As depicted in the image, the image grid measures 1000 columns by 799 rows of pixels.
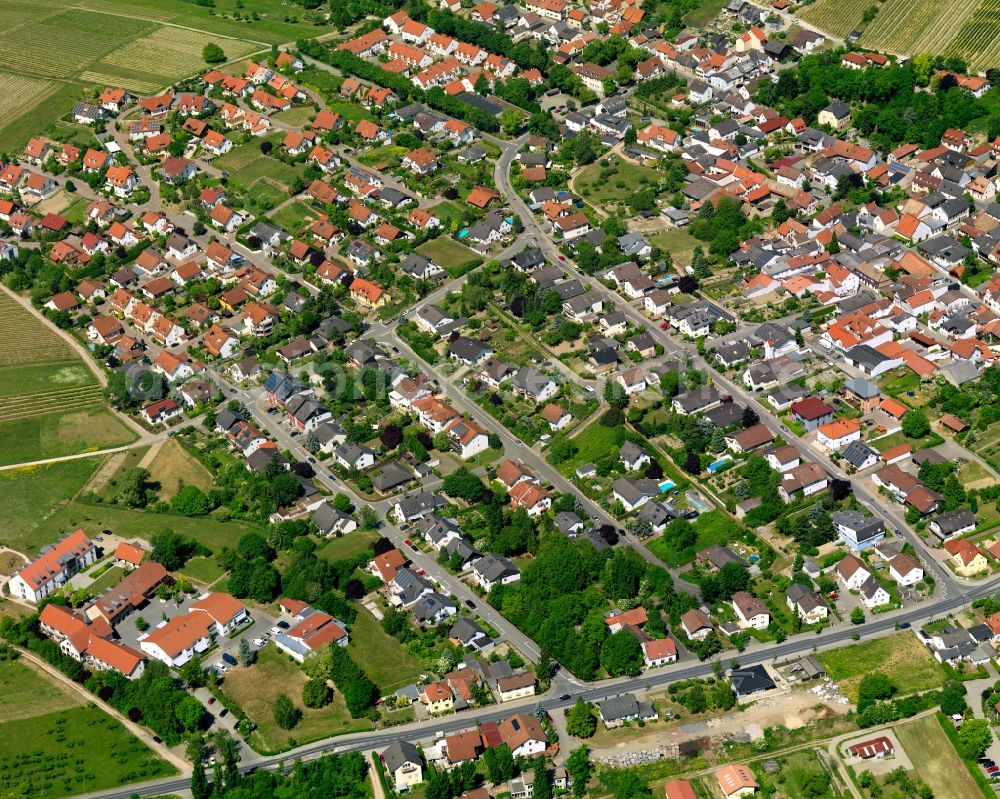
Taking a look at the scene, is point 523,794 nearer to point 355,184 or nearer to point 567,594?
point 567,594

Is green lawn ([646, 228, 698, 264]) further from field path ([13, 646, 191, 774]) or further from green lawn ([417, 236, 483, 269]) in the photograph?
field path ([13, 646, 191, 774])

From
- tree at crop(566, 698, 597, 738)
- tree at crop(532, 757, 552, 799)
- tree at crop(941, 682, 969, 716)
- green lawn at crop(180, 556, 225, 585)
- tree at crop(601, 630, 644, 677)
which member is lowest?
green lawn at crop(180, 556, 225, 585)

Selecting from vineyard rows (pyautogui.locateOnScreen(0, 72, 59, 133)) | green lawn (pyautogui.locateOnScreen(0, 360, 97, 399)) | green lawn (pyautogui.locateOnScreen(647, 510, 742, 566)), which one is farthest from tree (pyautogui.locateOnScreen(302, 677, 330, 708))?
vineyard rows (pyautogui.locateOnScreen(0, 72, 59, 133))

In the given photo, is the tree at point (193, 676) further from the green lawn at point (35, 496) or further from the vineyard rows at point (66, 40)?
the vineyard rows at point (66, 40)

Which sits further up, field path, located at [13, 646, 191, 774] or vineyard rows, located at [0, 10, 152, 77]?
field path, located at [13, 646, 191, 774]

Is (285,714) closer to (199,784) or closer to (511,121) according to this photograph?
(199,784)

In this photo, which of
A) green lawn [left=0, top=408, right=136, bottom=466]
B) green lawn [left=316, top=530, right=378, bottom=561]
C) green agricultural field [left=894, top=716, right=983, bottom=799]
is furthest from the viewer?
green lawn [left=0, top=408, right=136, bottom=466]

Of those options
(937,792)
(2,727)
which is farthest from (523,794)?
(2,727)
